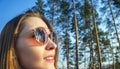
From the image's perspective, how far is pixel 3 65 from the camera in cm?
166

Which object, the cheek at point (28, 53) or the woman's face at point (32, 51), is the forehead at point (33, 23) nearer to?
the woman's face at point (32, 51)

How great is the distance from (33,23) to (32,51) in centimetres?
25

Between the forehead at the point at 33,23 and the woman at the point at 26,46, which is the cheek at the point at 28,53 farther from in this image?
the forehead at the point at 33,23

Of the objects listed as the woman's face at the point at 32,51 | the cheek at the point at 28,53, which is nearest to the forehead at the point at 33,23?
the woman's face at the point at 32,51

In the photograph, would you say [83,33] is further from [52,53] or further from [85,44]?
[52,53]

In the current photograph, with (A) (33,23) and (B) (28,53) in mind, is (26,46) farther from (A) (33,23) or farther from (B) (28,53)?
(A) (33,23)

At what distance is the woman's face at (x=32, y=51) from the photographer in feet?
5.55

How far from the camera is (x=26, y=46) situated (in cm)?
176

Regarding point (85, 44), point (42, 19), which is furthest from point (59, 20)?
point (42, 19)

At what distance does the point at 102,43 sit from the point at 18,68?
45.8 metres

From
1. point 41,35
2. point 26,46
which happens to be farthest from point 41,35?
point 26,46

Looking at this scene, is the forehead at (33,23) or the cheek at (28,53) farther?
the forehead at (33,23)

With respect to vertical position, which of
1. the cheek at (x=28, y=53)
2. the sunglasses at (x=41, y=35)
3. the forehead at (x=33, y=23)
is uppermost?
the forehead at (x=33, y=23)

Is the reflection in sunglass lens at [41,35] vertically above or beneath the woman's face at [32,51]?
above
